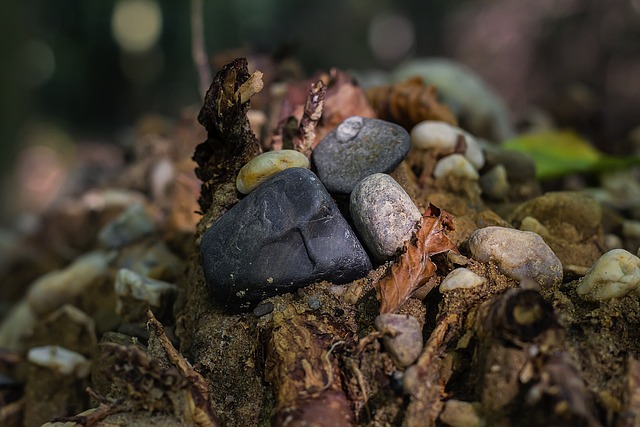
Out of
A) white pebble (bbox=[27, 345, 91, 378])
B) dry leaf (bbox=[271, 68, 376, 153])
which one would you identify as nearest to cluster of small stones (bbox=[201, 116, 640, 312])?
dry leaf (bbox=[271, 68, 376, 153])

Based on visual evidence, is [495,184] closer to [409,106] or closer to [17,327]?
[409,106]

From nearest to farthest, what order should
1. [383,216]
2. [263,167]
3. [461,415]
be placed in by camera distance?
[461,415] → [383,216] → [263,167]

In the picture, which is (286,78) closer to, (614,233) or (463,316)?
(614,233)

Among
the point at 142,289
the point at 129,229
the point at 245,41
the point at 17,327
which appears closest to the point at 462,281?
the point at 142,289

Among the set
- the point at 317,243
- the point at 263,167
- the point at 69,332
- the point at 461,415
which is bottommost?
the point at 461,415

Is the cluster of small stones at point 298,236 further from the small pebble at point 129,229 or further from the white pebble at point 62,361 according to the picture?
the small pebble at point 129,229

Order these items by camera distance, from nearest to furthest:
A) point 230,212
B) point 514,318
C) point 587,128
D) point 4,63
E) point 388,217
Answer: point 514,318
point 388,217
point 230,212
point 587,128
point 4,63

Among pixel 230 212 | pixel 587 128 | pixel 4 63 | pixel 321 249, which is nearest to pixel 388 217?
pixel 321 249
